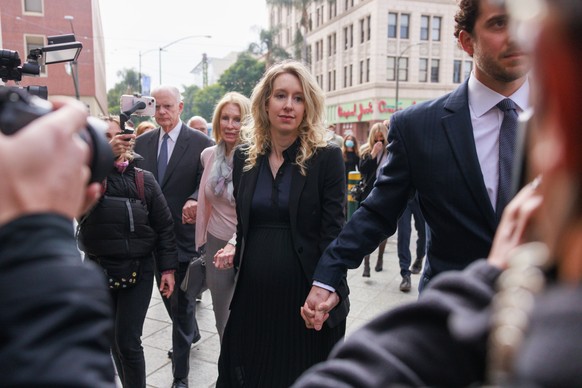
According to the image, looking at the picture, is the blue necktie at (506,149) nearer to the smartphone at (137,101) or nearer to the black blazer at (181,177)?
the black blazer at (181,177)

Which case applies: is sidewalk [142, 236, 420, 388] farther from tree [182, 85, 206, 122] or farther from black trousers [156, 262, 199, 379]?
tree [182, 85, 206, 122]

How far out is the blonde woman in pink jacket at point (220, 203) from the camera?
3.49 metres

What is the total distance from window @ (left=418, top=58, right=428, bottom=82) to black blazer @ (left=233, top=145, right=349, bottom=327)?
37530 mm

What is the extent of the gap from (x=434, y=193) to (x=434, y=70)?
128ft

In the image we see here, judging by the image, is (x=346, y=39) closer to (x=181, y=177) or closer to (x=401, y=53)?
(x=401, y=53)

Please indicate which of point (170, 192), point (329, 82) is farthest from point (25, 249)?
point (329, 82)

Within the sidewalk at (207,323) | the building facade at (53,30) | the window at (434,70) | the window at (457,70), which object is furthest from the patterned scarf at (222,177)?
the window at (457,70)

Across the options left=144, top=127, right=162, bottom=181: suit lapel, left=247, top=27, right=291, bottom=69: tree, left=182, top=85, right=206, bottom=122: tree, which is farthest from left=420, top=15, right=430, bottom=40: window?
left=182, top=85, right=206, bottom=122: tree

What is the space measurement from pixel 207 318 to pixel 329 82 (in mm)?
42597

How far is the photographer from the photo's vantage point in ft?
1.98

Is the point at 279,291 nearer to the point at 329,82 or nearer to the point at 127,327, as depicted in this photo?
the point at 127,327

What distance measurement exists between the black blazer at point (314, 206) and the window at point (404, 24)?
37.8 m

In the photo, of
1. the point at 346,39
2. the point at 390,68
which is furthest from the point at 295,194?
the point at 346,39

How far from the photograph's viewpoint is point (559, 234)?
515 millimetres
